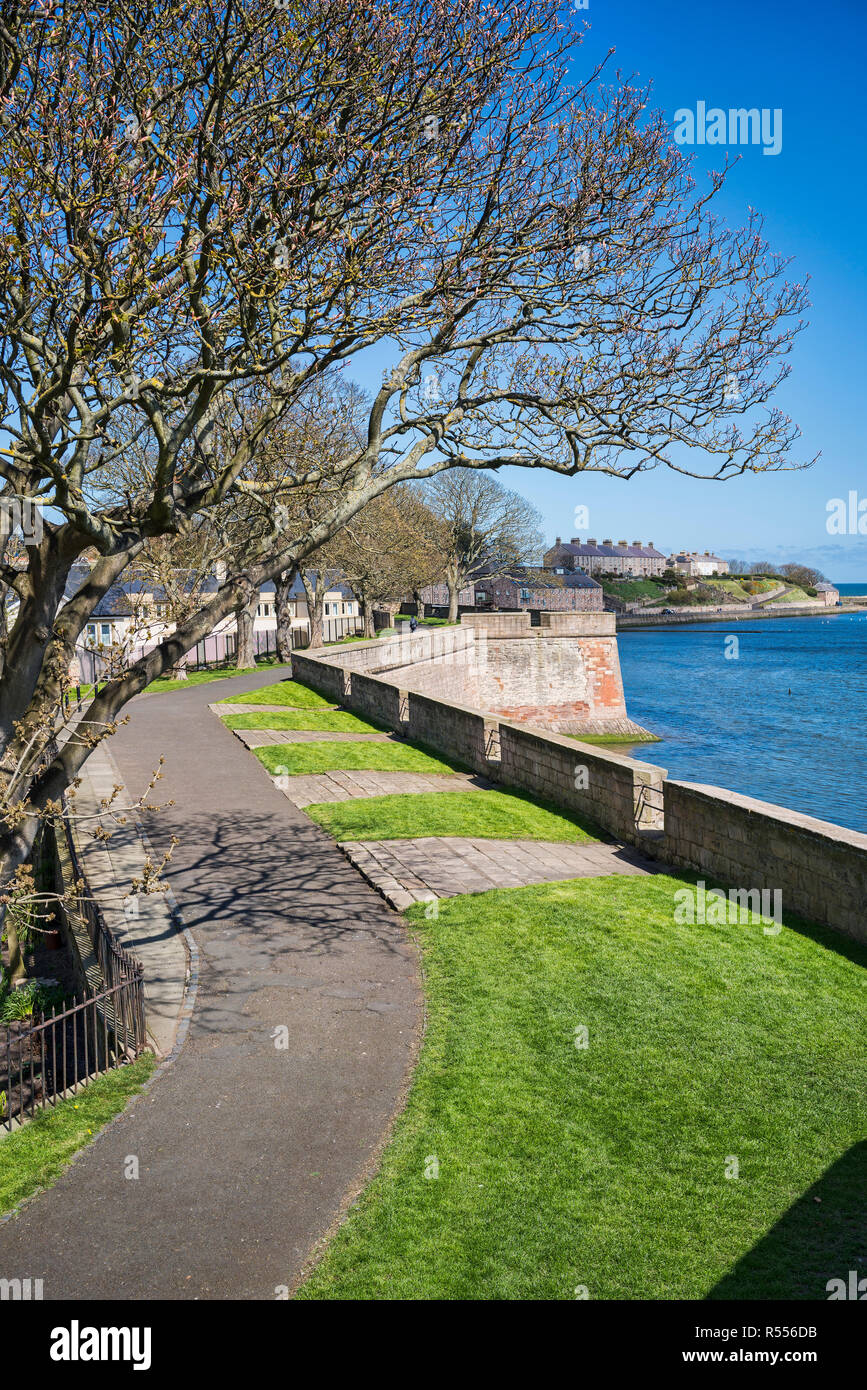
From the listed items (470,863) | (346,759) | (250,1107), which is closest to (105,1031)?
(250,1107)

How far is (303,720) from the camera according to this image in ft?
88.9

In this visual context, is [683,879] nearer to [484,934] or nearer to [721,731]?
[484,934]

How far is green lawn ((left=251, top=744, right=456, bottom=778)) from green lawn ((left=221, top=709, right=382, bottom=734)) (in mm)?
2882

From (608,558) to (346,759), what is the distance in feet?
461

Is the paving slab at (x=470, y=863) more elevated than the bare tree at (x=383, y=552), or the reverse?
the bare tree at (x=383, y=552)

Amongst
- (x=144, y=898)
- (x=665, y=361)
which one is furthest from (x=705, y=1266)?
(x=665, y=361)

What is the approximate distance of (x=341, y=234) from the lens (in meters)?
9.29

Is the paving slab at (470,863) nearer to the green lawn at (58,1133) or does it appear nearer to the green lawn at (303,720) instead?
the green lawn at (58,1133)

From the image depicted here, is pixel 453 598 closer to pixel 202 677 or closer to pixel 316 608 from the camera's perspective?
pixel 316 608

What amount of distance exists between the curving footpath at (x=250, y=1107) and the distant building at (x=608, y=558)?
5255 inches

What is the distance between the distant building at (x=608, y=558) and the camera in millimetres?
149750

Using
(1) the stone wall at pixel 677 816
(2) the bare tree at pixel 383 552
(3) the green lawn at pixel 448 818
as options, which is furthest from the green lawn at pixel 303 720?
(2) the bare tree at pixel 383 552

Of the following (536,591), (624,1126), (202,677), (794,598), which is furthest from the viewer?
(794,598)
